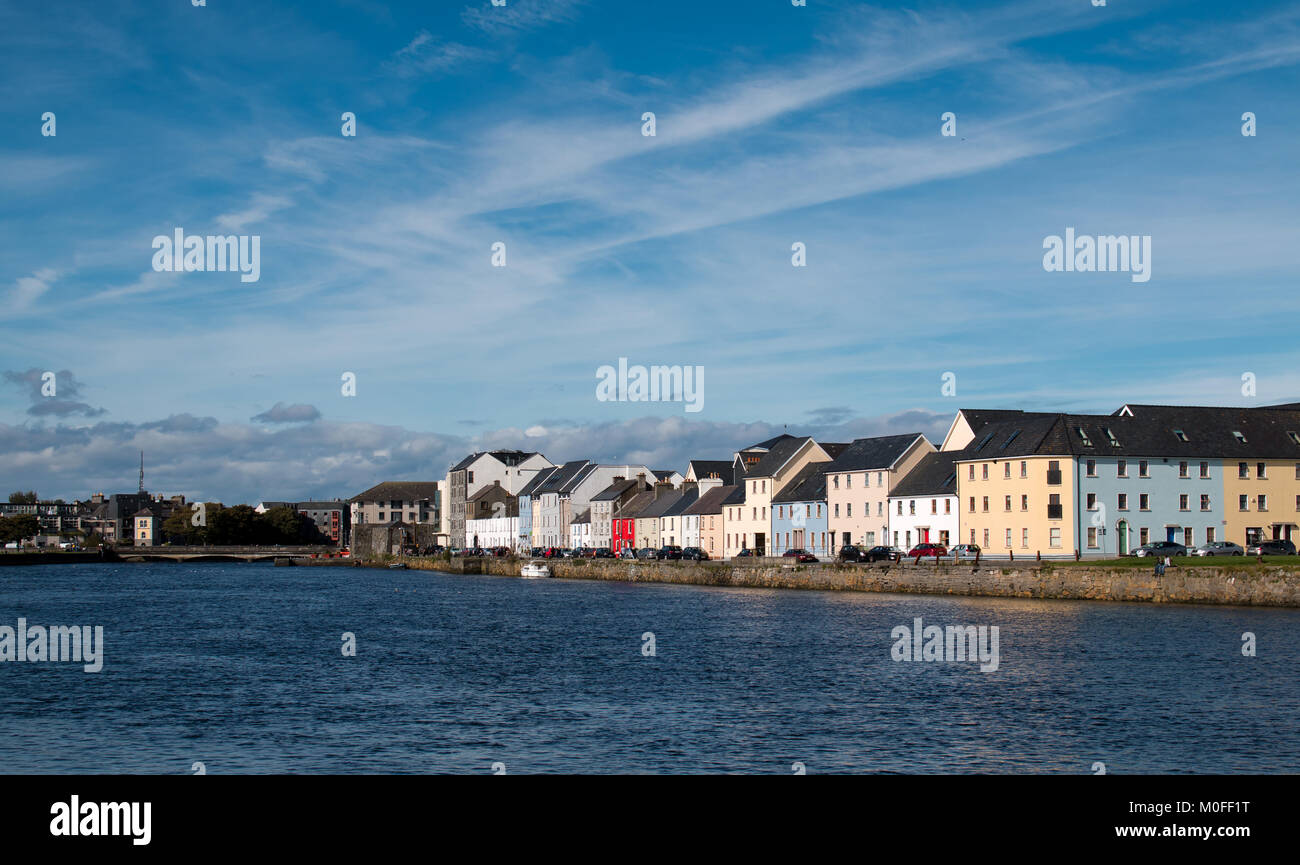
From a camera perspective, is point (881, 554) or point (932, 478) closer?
point (881, 554)

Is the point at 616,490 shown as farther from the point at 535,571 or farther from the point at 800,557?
the point at 800,557

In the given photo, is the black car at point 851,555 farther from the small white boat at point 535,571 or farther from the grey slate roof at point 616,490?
the grey slate roof at point 616,490

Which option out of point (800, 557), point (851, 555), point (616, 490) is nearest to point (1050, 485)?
point (851, 555)

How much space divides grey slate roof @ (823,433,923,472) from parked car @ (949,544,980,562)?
52.5ft

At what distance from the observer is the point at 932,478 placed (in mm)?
99062

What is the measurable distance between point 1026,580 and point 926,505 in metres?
28.9

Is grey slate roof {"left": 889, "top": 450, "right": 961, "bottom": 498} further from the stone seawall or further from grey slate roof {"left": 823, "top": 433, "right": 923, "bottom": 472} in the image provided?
the stone seawall
